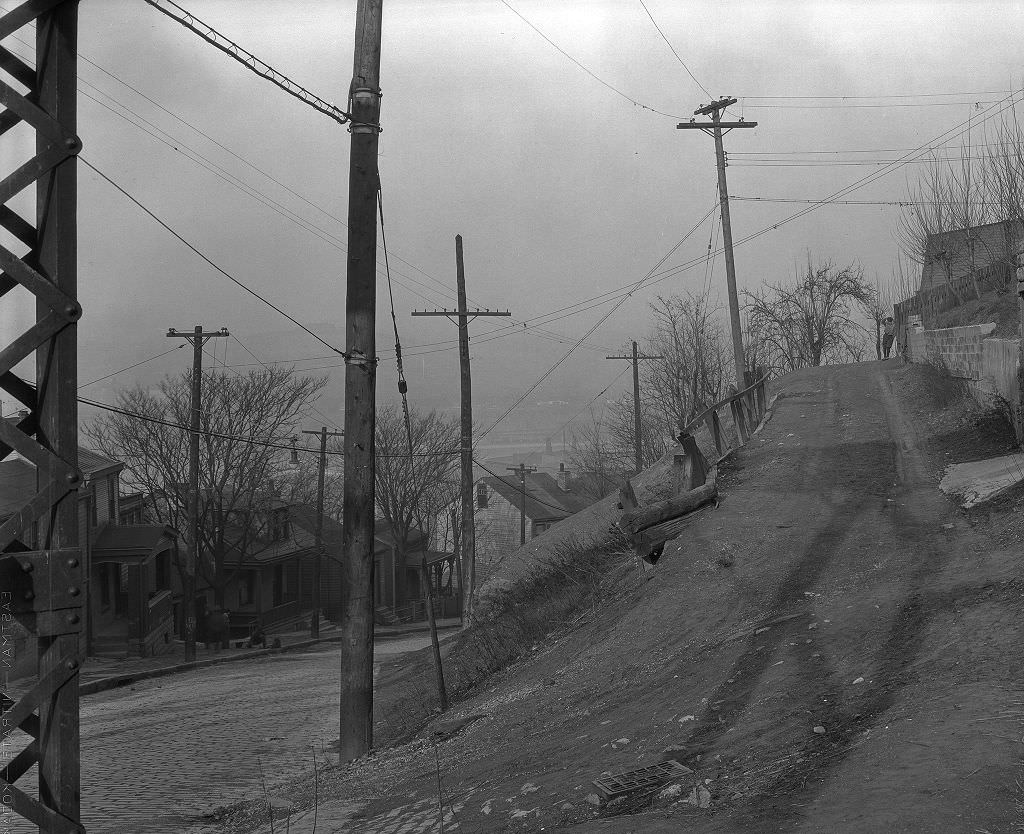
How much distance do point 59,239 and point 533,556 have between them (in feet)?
55.5

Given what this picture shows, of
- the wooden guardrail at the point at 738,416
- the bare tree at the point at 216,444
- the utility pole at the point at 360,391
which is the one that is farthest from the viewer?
the bare tree at the point at 216,444

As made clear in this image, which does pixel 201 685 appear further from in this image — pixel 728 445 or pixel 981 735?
pixel 981 735

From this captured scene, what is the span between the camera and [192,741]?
1520 centimetres

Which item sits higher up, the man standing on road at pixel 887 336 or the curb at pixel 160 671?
the man standing on road at pixel 887 336

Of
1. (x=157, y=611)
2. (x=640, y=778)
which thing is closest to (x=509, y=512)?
(x=157, y=611)

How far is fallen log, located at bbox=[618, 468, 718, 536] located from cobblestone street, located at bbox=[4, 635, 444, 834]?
510cm

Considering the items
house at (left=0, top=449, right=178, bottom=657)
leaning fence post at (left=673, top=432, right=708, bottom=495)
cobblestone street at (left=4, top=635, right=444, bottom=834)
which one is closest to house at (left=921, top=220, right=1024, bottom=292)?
leaning fence post at (left=673, top=432, right=708, bottom=495)

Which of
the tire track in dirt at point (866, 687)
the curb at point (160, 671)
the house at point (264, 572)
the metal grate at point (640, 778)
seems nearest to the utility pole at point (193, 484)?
the curb at point (160, 671)

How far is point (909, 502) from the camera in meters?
12.9

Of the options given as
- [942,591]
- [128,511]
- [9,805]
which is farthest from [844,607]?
[128,511]

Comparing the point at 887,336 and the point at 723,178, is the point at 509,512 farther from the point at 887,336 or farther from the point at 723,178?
the point at 723,178

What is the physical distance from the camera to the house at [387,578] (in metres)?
51.0

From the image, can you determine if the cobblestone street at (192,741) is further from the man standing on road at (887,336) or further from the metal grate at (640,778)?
the man standing on road at (887,336)

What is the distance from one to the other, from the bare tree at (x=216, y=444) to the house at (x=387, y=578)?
8787mm
